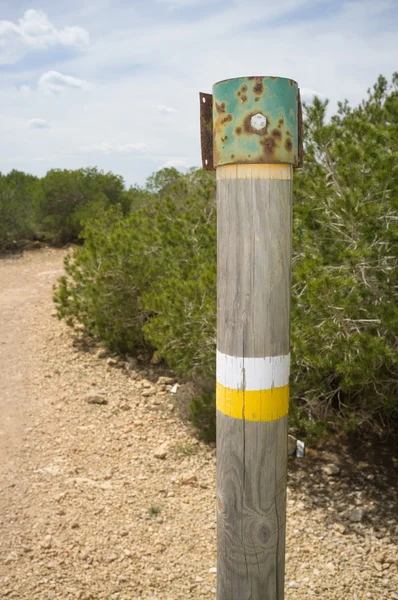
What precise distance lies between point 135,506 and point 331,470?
153 cm

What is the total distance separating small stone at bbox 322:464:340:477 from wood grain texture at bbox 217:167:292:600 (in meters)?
2.69

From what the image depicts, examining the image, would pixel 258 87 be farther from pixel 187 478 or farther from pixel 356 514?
pixel 187 478

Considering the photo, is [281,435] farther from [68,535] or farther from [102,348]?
[102,348]

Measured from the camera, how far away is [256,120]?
1.52 m

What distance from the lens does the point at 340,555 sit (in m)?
3.43

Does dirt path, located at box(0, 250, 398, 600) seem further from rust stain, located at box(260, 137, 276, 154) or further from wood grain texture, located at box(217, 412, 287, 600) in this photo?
rust stain, located at box(260, 137, 276, 154)

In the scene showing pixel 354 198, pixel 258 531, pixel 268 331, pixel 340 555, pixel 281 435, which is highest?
pixel 354 198

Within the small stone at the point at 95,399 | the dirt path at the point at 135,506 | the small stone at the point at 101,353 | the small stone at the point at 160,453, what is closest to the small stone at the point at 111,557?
the dirt path at the point at 135,506

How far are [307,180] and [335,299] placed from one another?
1020 millimetres

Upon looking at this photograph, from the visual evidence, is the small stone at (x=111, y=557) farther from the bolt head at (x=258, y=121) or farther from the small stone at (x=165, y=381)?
the small stone at (x=165, y=381)

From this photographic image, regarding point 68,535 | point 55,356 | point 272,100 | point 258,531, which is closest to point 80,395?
point 55,356

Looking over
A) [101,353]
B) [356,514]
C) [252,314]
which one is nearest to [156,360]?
[101,353]

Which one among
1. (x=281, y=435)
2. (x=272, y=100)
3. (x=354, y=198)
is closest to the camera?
(x=272, y=100)

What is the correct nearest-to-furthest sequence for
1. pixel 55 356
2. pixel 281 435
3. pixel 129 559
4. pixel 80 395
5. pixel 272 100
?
pixel 272 100, pixel 281 435, pixel 129 559, pixel 80 395, pixel 55 356
